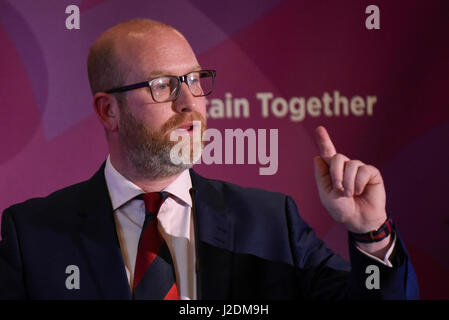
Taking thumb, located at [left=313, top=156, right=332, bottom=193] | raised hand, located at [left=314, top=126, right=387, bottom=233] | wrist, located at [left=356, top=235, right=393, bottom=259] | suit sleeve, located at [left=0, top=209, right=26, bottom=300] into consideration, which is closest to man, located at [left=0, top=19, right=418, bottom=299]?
suit sleeve, located at [left=0, top=209, right=26, bottom=300]

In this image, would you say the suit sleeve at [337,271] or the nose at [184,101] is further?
the nose at [184,101]

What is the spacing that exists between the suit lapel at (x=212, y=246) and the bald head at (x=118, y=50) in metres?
0.51

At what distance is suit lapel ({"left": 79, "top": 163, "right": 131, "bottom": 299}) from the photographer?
68.0 inches

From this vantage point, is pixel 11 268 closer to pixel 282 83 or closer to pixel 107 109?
pixel 107 109

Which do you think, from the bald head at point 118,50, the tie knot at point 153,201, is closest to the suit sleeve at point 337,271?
the tie knot at point 153,201

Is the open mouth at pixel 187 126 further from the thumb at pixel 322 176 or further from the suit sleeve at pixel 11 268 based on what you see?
the suit sleeve at pixel 11 268

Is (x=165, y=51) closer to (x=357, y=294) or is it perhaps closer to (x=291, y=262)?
(x=291, y=262)

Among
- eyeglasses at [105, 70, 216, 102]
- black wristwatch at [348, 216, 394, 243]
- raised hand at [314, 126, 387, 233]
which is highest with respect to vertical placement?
eyeglasses at [105, 70, 216, 102]

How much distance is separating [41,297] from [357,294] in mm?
1055

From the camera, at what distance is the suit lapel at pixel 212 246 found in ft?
5.80

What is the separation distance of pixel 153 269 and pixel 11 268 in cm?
49

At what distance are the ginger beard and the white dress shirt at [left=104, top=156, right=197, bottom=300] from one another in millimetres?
62

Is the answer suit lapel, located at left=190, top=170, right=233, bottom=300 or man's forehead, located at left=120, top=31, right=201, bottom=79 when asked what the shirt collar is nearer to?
suit lapel, located at left=190, top=170, right=233, bottom=300

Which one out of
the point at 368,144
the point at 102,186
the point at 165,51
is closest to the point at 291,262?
the point at 368,144
